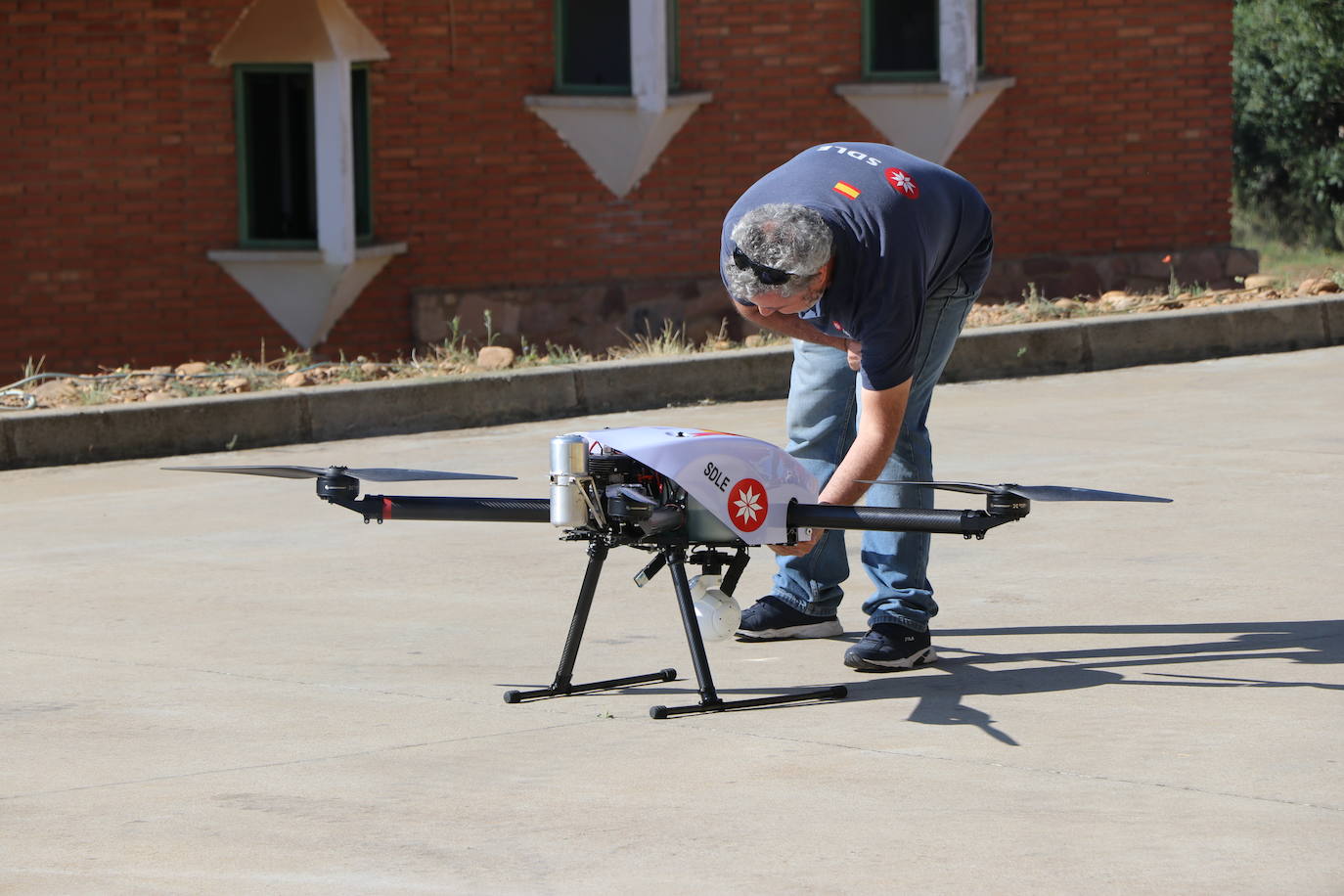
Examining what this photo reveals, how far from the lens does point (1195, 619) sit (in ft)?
20.5

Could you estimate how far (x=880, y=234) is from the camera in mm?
5152

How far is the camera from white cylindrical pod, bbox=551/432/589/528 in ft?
16.5

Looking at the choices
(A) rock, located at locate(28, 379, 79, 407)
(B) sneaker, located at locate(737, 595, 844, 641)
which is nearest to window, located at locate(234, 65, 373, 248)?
(A) rock, located at locate(28, 379, 79, 407)

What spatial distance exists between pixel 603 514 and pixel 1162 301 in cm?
926

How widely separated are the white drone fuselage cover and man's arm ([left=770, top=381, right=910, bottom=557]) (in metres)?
0.10

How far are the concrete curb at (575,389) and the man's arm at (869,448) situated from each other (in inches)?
221

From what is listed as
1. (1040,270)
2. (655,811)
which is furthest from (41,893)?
(1040,270)

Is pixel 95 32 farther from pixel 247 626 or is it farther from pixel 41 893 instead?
pixel 41 893

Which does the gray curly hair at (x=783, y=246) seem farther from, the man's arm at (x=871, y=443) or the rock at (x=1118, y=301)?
the rock at (x=1118, y=301)

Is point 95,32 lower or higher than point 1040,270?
higher

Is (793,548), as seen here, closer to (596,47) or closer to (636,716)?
(636,716)

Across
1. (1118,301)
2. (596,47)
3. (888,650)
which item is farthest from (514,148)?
(888,650)

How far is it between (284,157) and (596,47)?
2.33m

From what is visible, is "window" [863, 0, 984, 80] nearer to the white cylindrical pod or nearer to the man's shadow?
the man's shadow
